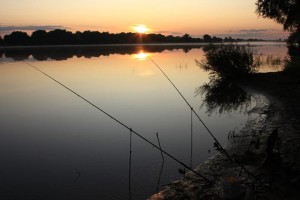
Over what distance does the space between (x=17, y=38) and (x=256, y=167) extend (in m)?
130

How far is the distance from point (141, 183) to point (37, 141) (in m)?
4.66

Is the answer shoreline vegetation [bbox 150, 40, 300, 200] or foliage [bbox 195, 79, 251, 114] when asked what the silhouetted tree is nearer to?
foliage [bbox 195, 79, 251, 114]

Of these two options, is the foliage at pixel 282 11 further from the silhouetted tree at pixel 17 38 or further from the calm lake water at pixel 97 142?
the silhouetted tree at pixel 17 38

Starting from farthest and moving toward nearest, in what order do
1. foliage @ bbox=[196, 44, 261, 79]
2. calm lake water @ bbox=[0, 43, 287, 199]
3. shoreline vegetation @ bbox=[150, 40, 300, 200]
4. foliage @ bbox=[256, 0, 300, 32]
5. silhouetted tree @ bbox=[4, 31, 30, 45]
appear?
silhouetted tree @ bbox=[4, 31, 30, 45]
foliage @ bbox=[256, 0, 300, 32]
foliage @ bbox=[196, 44, 261, 79]
calm lake water @ bbox=[0, 43, 287, 199]
shoreline vegetation @ bbox=[150, 40, 300, 200]

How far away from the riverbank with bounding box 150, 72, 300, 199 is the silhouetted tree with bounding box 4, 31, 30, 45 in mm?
125166

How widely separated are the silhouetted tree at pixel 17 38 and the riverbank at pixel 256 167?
125 metres

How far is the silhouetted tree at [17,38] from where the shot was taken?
4843 inches

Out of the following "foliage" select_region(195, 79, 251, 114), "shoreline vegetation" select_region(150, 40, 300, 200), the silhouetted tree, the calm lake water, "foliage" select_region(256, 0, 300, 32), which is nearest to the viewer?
"shoreline vegetation" select_region(150, 40, 300, 200)

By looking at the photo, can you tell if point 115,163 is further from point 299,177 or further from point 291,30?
point 291,30

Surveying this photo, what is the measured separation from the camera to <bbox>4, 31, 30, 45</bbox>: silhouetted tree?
123 meters

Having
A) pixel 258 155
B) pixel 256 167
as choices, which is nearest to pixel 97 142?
pixel 258 155

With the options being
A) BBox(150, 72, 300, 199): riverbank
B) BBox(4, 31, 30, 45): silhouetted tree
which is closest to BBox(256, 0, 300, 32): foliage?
BBox(150, 72, 300, 199): riverbank

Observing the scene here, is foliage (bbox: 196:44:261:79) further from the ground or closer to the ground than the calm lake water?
further from the ground

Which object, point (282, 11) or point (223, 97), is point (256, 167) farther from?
point (282, 11)
